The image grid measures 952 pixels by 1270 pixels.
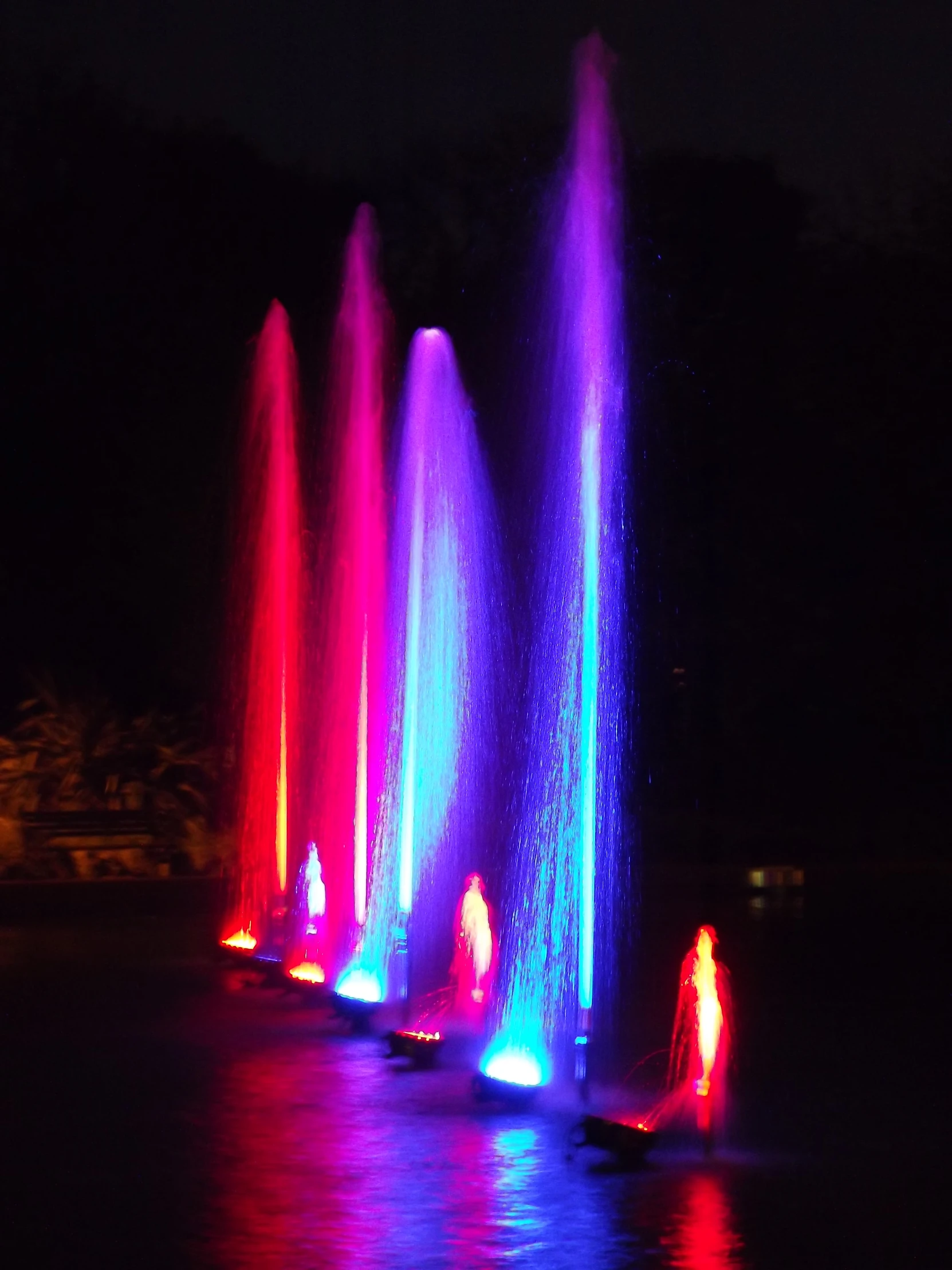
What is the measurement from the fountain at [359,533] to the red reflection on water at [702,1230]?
25.0ft

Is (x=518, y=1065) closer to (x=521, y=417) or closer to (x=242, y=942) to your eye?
(x=242, y=942)

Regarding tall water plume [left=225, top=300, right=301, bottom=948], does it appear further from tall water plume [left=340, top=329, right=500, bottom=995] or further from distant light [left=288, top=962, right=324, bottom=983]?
distant light [left=288, top=962, right=324, bottom=983]

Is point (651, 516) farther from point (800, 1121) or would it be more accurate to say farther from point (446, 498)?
point (800, 1121)

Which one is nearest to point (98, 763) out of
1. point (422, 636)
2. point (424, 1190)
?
point (422, 636)

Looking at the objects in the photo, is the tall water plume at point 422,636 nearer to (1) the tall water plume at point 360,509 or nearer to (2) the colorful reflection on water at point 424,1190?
(1) the tall water plume at point 360,509

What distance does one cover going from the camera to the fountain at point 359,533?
17.7 meters

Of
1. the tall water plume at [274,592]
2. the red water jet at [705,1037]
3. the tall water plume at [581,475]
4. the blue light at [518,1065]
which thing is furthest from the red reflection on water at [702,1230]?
the tall water plume at [274,592]

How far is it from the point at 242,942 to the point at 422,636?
12.1ft

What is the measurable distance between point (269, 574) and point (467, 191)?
1638 cm

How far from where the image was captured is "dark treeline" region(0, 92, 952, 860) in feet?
95.8

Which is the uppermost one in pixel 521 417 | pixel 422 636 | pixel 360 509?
pixel 521 417

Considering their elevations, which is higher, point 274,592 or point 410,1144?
point 274,592

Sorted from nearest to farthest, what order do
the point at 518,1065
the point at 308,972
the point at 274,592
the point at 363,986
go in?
the point at 518,1065, the point at 363,986, the point at 308,972, the point at 274,592

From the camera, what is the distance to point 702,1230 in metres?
8.01
